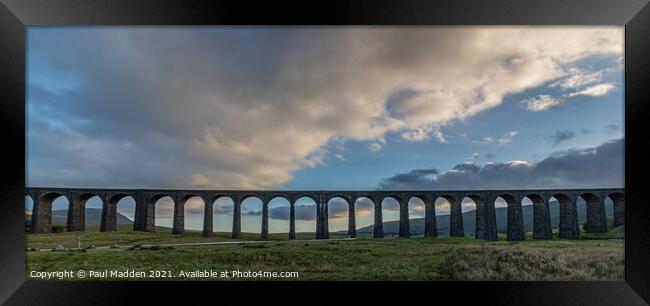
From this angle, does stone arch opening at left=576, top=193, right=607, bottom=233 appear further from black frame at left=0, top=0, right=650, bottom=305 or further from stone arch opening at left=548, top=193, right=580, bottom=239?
black frame at left=0, top=0, right=650, bottom=305

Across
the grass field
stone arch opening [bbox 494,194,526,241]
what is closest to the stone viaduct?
stone arch opening [bbox 494,194,526,241]

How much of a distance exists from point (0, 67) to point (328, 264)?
1542cm

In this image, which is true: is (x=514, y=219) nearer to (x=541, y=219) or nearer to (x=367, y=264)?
(x=541, y=219)

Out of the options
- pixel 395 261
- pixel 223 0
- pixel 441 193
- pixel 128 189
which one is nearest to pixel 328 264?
pixel 395 261

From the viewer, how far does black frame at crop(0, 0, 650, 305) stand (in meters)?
11.0

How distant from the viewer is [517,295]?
37.6 feet

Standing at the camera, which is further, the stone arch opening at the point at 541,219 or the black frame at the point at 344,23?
the stone arch opening at the point at 541,219

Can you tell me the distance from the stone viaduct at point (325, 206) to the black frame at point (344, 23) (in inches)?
1211

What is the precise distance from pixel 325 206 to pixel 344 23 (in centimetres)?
3231

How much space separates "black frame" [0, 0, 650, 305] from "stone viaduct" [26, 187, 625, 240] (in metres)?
30.8

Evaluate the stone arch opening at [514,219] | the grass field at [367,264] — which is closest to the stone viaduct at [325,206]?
the stone arch opening at [514,219]

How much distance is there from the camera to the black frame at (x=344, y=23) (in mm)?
11023

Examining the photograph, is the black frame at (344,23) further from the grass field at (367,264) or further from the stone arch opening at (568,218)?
the stone arch opening at (568,218)

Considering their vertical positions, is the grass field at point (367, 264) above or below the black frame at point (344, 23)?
below
